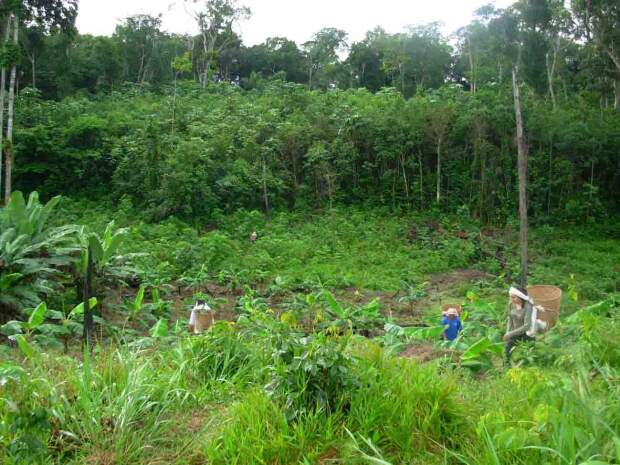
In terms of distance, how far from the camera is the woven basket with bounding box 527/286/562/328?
285 inches

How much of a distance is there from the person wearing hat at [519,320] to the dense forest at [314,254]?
2cm

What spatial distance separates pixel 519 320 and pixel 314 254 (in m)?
8.76

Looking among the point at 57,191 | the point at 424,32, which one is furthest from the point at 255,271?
the point at 424,32

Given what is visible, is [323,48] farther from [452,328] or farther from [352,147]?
[452,328]

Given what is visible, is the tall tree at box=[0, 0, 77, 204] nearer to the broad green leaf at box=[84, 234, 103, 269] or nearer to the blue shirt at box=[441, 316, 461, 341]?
the broad green leaf at box=[84, 234, 103, 269]

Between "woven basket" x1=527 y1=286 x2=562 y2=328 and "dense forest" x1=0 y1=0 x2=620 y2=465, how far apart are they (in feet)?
0.17

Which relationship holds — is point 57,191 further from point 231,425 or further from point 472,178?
point 231,425

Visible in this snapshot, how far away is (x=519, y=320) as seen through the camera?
543 centimetres

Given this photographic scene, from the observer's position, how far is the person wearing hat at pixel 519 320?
5.04 meters

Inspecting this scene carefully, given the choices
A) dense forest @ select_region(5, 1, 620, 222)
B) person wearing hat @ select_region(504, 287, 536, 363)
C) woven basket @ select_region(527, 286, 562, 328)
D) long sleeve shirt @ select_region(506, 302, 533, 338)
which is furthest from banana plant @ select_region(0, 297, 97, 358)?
dense forest @ select_region(5, 1, 620, 222)

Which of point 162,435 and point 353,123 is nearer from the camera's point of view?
point 162,435

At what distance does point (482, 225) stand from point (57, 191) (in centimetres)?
1422

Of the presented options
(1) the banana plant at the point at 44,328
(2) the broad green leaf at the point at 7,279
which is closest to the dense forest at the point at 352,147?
(2) the broad green leaf at the point at 7,279

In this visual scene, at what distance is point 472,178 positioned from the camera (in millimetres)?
18766
